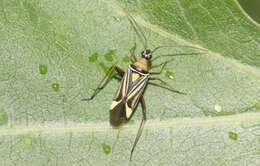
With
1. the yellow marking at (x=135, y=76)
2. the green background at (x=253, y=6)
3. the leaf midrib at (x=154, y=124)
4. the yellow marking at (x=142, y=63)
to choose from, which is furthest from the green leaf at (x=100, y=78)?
the green background at (x=253, y=6)

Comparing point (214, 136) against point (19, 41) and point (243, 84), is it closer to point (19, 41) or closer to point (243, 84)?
point (243, 84)

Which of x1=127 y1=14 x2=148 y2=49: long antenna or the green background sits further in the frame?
the green background

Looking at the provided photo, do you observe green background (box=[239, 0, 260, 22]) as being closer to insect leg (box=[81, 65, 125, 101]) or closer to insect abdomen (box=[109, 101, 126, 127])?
insect leg (box=[81, 65, 125, 101])

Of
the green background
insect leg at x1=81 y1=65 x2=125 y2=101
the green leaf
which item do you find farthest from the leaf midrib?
the green background

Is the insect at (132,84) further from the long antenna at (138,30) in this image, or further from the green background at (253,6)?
the green background at (253,6)

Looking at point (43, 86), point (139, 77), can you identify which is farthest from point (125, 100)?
point (43, 86)

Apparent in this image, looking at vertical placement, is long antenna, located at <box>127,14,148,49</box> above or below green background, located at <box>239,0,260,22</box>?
above
